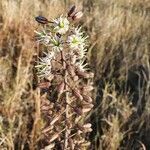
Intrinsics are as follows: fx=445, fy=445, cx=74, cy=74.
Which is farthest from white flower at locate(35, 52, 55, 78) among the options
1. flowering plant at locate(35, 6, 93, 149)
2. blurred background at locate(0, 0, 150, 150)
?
blurred background at locate(0, 0, 150, 150)

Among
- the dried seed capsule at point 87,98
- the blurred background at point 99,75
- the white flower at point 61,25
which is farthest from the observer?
the blurred background at point 99,75

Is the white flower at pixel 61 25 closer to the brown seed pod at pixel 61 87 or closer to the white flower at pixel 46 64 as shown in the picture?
the white flower at pixel 46 64

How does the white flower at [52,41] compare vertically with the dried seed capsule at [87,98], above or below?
above

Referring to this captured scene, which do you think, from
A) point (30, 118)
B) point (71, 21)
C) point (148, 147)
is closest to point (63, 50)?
point (71, 21)

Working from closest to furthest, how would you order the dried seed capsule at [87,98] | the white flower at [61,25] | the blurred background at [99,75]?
the white flower at [61,25] < the dried seed capsule at [87,98] < the blurred background at [99,75]

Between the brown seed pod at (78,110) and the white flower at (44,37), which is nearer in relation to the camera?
the white flower at (44,37)

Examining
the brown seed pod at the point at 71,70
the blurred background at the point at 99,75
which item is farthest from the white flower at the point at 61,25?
the blurred background at the point at 99,75

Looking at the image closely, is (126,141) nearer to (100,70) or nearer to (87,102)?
(100,70)

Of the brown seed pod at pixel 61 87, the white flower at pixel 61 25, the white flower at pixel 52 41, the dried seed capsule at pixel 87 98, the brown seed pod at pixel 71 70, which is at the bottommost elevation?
the dried seed capsule at pixel 87 98

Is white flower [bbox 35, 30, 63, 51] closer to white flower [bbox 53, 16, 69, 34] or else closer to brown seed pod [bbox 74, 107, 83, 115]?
white flower [bbox 53, 16, 69, 34]
